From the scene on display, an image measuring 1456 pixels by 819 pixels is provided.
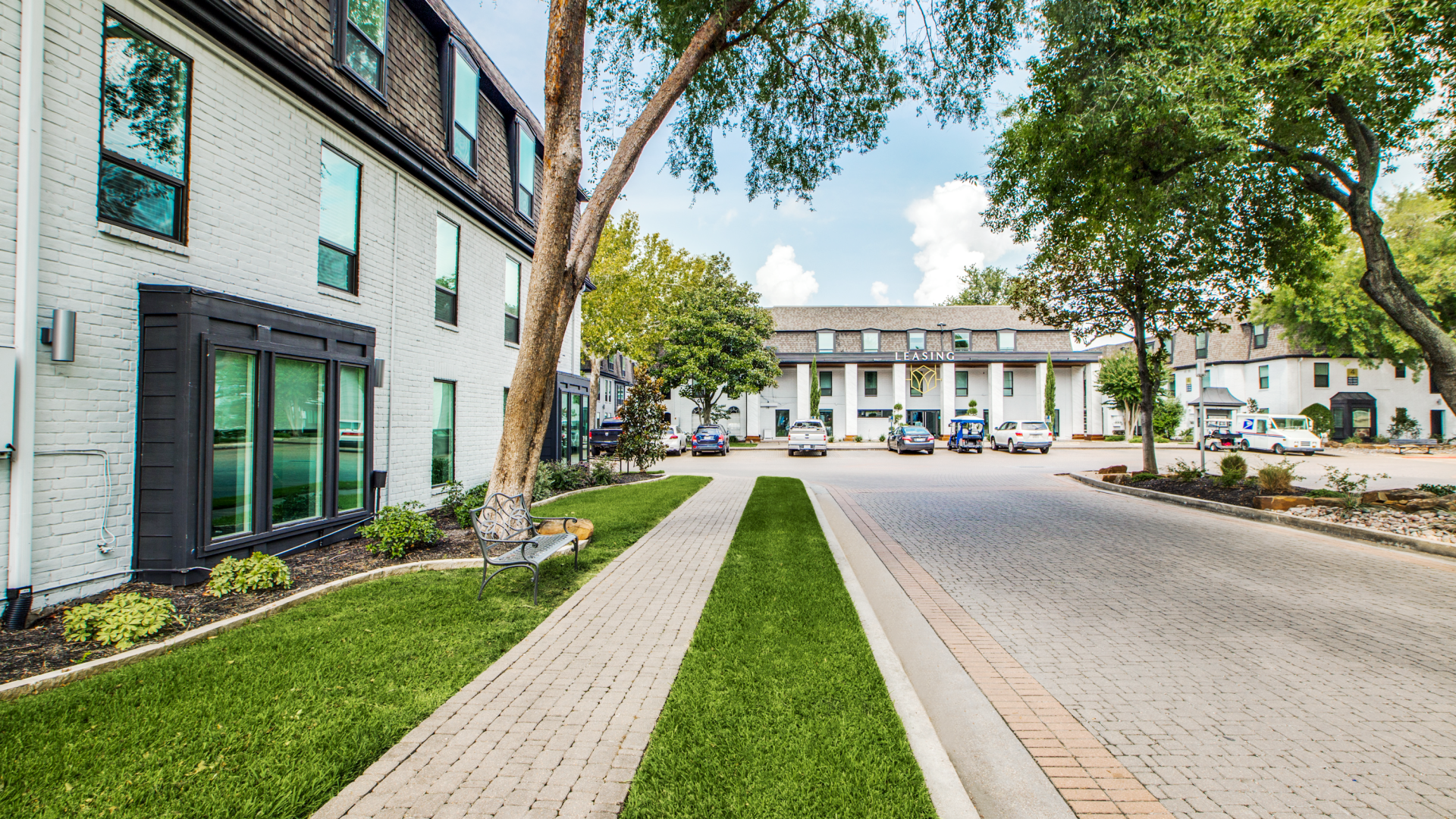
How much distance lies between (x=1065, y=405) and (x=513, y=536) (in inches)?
1856

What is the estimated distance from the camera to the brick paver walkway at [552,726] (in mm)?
2756

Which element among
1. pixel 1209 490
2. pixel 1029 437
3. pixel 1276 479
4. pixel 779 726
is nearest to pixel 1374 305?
pixel 1029 437

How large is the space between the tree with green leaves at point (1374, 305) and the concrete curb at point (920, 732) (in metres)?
38.2

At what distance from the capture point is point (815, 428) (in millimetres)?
30859

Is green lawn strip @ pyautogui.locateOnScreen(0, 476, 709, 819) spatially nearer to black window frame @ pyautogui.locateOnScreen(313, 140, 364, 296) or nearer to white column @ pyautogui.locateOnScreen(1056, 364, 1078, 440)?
black window frame @ pyautogui.locateOnScreen(313, 140, 364, 296)

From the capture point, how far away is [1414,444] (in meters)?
35.3

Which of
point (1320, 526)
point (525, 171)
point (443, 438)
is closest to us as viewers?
point (1320, 526)

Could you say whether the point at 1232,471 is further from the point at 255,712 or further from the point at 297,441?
the point at 297,441

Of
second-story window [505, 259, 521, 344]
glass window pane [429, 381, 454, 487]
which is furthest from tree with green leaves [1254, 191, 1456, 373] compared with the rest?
glass window pane [429, 381, 454, 487]

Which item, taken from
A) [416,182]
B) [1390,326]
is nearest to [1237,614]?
[416,182]

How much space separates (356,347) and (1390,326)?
47440mm

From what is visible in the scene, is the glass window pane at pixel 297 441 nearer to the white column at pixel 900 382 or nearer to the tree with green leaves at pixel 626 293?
the tree with green leaves at pixel 626 293

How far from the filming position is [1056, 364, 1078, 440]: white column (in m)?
45.9

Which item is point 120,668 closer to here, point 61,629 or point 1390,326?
point 61,629
